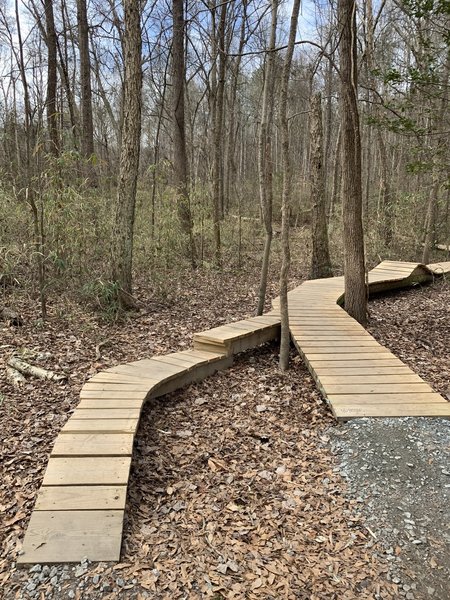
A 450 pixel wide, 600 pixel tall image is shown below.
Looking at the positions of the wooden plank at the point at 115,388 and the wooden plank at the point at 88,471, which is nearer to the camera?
the wooden plank at the point at 88,471

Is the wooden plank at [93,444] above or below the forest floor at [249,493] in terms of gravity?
above

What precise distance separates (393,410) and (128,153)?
4.45 m

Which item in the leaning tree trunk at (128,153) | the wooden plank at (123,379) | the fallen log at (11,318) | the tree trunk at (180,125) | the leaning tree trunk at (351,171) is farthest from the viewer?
the tree trunk at (180,125)

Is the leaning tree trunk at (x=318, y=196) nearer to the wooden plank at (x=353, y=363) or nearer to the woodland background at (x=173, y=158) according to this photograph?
the woodland background at (x=173, y=158)

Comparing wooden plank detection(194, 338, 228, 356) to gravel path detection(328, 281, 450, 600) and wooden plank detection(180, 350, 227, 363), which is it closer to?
wooden plank detection(180, 350, 227, 363)

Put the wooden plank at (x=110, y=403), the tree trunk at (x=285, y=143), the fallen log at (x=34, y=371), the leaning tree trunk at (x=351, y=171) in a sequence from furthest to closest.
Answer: the leaning tree trunk at (x=351, y=171) < the fallen log at (x=34, y=371) < the tree trunk at (x=285, y=143) < the wooden plank at (x=110, y=403)

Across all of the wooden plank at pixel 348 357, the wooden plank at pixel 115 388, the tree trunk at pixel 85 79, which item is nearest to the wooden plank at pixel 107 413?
the wooden plank at pixel 115 388

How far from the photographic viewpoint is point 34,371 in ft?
13.3

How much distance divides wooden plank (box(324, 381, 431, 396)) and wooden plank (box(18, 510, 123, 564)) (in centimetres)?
202

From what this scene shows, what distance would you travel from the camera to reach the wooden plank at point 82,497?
2.26 m

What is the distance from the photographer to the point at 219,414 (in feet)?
12.2

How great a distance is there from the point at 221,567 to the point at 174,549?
0.26m

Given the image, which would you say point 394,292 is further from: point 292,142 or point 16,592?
point 292,142

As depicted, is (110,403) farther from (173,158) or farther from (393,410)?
(173,158)
